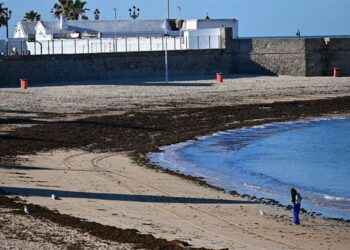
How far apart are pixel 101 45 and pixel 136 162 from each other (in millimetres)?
46128

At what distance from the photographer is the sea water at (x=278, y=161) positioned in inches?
785

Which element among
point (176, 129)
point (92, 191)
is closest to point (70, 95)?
point (176, 129)

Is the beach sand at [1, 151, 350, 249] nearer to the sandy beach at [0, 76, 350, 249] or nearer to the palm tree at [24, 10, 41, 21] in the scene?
the sandy beach at [0, 76, 350, 249]

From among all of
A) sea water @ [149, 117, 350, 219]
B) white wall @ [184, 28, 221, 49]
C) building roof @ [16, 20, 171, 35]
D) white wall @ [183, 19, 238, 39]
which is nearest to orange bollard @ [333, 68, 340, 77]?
white wall @ [184, 28, 221, 49]

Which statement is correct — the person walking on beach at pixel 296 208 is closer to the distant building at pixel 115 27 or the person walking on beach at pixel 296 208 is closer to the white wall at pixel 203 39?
the white wall at pixel 203 39

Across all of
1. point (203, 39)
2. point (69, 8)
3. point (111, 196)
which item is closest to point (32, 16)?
point (69, 8)

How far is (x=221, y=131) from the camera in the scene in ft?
102

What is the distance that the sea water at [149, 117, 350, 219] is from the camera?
19.9m

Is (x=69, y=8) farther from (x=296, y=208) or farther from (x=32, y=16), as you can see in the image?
(x=296, y=208)

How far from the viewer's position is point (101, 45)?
68.2 m

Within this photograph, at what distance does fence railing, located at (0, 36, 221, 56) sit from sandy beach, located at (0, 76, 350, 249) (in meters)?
17.6

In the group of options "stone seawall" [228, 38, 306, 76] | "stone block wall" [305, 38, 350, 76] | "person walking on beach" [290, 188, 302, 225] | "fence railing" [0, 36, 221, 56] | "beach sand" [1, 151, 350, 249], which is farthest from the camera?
"fence railing" [0, 36, 221, 56]

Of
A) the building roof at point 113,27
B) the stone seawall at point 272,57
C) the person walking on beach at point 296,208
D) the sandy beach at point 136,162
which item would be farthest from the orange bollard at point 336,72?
the person walking on beach at point 296,208

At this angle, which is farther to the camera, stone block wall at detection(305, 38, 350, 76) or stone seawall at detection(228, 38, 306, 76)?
stone seawall at detection(228, 38, 306, 76)
